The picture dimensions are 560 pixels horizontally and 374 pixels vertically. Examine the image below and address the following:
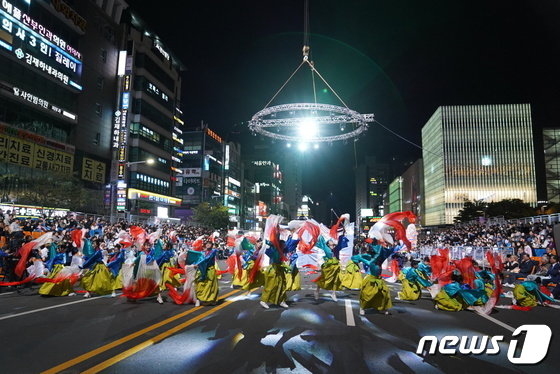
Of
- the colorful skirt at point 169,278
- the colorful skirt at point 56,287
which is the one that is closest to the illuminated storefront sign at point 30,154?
the colorful skirt at point 56,287

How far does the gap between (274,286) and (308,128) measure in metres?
23.0

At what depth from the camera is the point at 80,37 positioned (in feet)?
134

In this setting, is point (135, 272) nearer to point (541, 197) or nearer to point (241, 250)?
point (241, 250)

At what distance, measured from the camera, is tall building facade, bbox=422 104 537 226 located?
8606cm

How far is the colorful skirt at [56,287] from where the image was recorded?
34.3 feet

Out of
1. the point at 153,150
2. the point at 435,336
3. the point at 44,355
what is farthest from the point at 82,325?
the point at 153,150

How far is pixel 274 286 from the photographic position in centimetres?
931

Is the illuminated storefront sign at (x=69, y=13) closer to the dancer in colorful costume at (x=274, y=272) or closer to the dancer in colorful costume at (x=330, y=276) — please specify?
the dancer in colorful costume at (x=274, y=272)

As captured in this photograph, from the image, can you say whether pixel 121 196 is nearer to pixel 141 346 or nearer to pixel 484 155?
pixel 141 346

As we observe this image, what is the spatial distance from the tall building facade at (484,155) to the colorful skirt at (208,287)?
87628mm

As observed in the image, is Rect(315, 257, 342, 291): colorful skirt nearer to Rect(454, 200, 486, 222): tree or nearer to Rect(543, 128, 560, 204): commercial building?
Rect(454, 200, 486, 222): tree

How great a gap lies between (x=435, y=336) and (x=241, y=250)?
6424 millimetres
